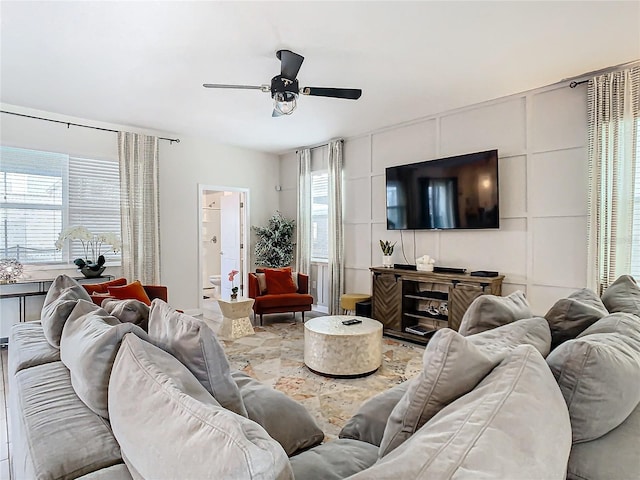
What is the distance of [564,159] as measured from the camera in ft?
12.6

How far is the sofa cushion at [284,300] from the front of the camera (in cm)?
525

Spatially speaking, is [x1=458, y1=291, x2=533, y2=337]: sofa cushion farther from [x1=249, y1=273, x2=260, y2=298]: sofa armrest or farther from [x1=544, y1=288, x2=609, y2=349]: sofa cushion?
[x1=249, y1=273, x2=260, y2=298]: sofa armrest

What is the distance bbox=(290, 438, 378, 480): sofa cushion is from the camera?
1.14m

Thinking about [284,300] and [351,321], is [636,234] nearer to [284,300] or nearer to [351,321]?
[351,321]

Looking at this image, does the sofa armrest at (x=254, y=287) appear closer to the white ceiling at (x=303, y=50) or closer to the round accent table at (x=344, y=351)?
the round accent table at (x=344, y=351)

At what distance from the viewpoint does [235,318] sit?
4695 mm

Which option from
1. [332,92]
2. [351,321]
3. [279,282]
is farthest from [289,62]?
[279,282]

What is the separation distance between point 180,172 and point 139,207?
0.87m

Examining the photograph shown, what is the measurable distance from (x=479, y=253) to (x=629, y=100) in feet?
6.59

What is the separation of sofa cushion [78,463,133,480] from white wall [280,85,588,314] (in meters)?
4.15

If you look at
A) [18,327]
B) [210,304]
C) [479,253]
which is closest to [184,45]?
[18,327]

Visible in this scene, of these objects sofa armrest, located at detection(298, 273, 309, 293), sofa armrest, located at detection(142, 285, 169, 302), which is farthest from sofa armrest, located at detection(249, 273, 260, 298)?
sofa armrest, located at detection(142, 285, 169, 302)

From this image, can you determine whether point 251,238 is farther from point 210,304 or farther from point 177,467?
point 177,467

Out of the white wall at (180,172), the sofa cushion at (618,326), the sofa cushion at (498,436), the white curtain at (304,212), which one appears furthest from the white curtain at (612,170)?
the white wall at (180,172)
